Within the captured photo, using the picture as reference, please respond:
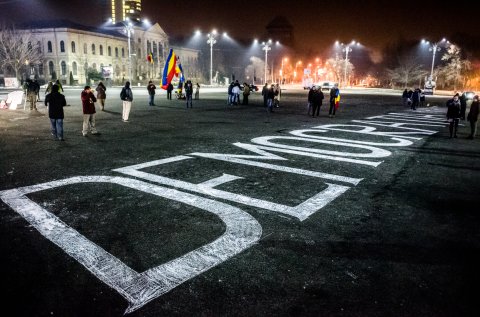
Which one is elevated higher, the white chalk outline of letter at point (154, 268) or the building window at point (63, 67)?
the building window at point (63, 67)

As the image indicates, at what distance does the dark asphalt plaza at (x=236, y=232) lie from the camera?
3.44 meters


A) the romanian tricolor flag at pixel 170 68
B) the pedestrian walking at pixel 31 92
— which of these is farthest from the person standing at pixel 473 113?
the pedestrian walking at pixel 31 92

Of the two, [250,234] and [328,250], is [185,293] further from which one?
[328,250]

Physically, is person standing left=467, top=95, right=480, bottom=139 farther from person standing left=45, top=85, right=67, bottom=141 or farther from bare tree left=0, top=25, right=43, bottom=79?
bare tree left=0, top=25, right=43, bottom=79

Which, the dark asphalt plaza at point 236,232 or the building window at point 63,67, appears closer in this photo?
the dark asphalt plaza at point 236,232

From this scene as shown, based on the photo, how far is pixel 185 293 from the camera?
3.51m

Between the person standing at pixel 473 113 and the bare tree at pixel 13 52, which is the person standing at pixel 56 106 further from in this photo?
the bare tree at pixel 13 52

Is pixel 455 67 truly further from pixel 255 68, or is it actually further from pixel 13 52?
pixel 13 52

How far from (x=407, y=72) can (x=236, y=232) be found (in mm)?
87153

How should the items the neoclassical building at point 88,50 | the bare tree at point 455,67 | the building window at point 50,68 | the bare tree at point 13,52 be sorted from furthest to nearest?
the bare tree at point 455,67
the building window at point 50,68
the neoclassical building at point 88,50
the bare tree at point 13,52

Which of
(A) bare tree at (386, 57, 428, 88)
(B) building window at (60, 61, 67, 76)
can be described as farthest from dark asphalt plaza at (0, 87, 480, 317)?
(A) bare tree at (386, 57, 428, 88)

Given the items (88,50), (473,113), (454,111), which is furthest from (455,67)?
(88,50)

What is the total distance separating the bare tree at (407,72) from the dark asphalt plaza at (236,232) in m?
80.8

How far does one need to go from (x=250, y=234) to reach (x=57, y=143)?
8490 mm
